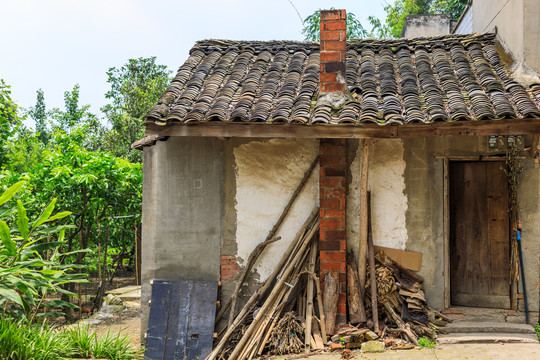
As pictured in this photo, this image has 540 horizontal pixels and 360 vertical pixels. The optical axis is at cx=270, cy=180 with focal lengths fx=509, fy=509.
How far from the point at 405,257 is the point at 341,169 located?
4.92ft

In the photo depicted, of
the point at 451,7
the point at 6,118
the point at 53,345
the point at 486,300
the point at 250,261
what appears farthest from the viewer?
the point at 451,7

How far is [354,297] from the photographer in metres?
6.61

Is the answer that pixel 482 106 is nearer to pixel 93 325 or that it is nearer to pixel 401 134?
pixel 401 134

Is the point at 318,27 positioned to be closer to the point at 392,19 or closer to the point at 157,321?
the point at 392,19

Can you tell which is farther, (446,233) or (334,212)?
(446,233)

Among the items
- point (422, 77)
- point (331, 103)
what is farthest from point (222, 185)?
point (422, 77)

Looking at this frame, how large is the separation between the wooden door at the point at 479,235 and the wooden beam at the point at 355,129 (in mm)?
1523

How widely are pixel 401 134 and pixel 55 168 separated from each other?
637cm

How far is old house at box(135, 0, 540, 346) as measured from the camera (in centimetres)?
636

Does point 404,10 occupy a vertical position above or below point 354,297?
above

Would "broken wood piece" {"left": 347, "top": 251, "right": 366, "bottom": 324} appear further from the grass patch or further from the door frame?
the grass patch

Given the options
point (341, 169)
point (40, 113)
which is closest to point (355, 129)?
point (341, 169)

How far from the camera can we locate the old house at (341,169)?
636 cm

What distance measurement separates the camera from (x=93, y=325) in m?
8.73
